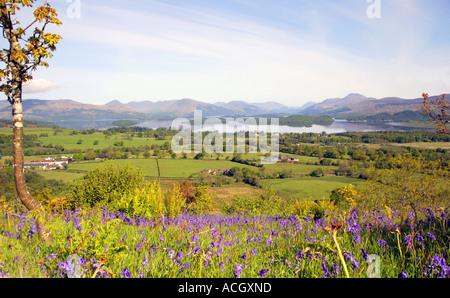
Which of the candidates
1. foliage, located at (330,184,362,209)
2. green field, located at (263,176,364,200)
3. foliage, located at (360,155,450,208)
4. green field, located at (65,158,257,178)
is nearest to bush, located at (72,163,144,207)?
foliage, located at (360,155,450,208)

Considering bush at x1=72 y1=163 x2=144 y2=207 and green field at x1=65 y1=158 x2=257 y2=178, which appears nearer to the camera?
bush at x1=72 y1=163 x2=144 y2=207

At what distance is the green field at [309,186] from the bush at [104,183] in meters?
30.9

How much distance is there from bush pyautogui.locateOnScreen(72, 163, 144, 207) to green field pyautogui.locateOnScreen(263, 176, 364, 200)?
3092cm

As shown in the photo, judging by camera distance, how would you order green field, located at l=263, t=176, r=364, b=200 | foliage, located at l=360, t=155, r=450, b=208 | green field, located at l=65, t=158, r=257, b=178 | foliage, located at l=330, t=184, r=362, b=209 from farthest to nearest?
1. green field, located at l=65, t=158, r=257, b=178
2. green field, located at l=263, t=176, r=364, b=200
3. foliage, located at l=330, t=184, r=362, b=209
4. foliage, located at l=360, t=155, r=450, b=208

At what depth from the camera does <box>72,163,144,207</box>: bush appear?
1370 centimetres

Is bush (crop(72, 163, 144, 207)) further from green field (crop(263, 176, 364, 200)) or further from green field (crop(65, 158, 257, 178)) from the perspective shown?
green field (crop(65, 158, 257, 178))

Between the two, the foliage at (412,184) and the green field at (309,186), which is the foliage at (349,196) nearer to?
the foliage at (412,184)

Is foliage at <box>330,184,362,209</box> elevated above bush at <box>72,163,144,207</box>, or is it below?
below

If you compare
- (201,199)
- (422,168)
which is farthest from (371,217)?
(422,168)

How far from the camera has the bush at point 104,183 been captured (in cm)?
1370

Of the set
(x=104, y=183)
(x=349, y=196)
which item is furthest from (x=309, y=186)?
(x=104, y=183)

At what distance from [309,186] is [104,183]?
1714 inches

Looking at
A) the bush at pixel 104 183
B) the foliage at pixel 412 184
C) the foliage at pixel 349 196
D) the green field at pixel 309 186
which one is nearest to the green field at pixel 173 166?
the green field at pixel 309 186
